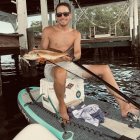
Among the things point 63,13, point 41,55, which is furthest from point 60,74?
point 63,13

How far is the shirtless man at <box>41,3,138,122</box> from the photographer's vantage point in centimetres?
485

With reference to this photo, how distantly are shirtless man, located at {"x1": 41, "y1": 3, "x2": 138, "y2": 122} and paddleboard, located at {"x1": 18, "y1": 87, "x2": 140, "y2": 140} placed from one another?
210 mm

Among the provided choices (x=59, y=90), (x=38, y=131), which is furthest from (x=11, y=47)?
(x=38, y=131)

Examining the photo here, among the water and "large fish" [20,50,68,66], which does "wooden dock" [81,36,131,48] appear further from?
"large fish" [20,50,68,66]

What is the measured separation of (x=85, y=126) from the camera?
181 inches

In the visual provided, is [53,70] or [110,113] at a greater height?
[53,70]

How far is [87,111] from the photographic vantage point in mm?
4961

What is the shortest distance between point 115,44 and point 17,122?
15.5 m

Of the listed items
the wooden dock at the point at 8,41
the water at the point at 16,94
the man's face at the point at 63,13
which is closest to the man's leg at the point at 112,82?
the man's face at the point at 63,13

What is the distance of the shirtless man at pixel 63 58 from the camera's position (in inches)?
191

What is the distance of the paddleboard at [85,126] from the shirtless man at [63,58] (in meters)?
0.21

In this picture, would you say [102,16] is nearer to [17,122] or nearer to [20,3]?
[20,3]

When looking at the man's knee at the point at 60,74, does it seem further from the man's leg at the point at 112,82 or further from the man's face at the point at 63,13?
the man's face at the point at 63,13

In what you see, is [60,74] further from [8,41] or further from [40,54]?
[8,41]
